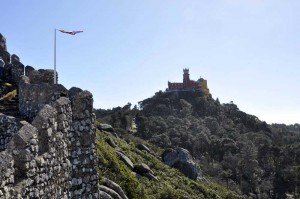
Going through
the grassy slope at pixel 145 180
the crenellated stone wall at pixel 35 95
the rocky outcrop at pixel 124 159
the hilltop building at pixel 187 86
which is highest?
the hilltop building at pixel 187 86

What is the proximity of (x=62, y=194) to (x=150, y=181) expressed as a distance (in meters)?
18.6

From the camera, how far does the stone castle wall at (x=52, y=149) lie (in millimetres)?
4391

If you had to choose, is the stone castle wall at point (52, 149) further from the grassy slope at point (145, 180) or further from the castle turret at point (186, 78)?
the castle turret at point (186, 78)

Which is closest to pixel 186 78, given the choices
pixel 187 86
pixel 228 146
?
pixel 187 86

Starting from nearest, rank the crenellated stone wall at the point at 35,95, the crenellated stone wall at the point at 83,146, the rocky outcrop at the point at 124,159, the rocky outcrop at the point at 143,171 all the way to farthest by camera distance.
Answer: the crenellated stone wall at the point at 83,146 → the crenellated stone wall at the point at 35,95 → the rocky outcrop at the point at 124,159 → the rocky outcrop at the point at 143,171

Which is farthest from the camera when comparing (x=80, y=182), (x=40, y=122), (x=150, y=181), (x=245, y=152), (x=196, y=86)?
(x=196, y=86)

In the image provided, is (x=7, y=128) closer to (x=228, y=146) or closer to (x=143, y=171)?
(x=143, y=171)

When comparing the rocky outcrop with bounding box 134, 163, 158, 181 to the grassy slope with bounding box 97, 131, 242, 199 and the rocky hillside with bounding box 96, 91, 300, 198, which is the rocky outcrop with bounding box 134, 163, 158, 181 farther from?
the rocky hillside with bounding box 96, 91, 300, 198

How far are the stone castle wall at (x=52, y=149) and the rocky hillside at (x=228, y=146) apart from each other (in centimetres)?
4556

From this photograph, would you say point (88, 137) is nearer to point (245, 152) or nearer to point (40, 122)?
point (40, 122)

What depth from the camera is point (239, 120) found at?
106000mm

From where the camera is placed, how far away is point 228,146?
7438 centimetres

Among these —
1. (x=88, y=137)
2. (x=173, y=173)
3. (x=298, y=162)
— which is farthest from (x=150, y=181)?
(x=298, y=162)

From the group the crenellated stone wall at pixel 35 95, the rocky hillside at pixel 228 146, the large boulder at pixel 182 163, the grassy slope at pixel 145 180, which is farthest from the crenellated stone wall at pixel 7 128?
the rocky hillside at pixel 228 146
